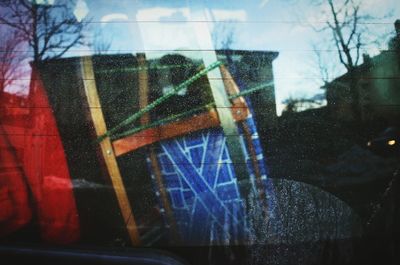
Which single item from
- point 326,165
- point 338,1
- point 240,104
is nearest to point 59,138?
point 240,104

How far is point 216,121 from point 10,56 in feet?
5.64

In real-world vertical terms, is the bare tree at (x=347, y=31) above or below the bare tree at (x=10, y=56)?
below

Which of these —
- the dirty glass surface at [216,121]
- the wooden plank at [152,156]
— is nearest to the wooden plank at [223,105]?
the dirty glass surface at [216,121]

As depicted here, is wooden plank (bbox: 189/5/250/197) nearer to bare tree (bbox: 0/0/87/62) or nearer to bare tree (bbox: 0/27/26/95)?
bare tree (bbox: 0/0/87/62)

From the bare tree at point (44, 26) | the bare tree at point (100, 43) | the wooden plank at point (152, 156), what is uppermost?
the bare tree at point (44, 26)

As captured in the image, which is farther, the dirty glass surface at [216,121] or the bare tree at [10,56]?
the bare tree at [10,56]

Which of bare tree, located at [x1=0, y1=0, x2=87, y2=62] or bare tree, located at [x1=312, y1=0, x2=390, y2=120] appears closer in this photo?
bare tree, located at [x1=312, y1=0, x2=390, y2=120]

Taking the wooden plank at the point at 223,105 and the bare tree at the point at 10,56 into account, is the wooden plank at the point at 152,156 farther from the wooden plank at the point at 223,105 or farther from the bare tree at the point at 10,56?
the bare tree at the point at 10,56

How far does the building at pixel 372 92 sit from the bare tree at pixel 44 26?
6.56 ft

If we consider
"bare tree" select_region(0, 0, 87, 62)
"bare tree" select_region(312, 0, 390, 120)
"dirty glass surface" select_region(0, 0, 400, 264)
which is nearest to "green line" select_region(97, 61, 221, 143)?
"dirty glass surface" select_region(0, 0, 400, 264)

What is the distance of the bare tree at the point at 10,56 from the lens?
2.18 metres

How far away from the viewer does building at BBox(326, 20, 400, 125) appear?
6.82ft

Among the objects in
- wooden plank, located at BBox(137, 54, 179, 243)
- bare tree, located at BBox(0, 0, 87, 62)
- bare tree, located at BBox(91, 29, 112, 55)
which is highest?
bare tree, located at BBox(0, 0, 87, 62)

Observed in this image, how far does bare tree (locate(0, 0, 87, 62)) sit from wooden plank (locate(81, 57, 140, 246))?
0.71 feet
